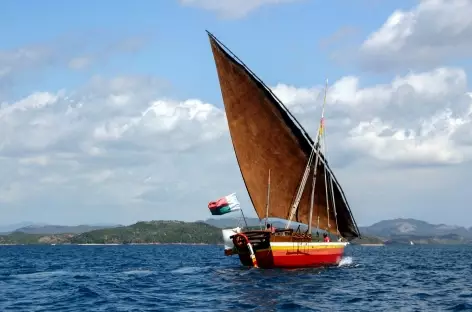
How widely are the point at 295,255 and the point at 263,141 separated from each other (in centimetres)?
1071

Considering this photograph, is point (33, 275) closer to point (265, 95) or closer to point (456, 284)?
point (265, 95)

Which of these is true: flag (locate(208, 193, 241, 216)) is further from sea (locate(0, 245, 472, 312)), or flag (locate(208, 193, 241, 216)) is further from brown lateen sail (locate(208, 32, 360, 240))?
sea (locate(0, 245, 472, 312))

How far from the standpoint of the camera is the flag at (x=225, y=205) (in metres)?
59.1

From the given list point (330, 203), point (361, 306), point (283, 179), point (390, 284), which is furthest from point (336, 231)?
point (361, 306)

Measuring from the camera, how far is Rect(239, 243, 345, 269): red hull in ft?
182

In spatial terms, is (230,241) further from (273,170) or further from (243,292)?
(243,292)

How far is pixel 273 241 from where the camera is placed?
180ft

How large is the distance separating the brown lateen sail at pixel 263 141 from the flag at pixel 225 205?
5.22 ft

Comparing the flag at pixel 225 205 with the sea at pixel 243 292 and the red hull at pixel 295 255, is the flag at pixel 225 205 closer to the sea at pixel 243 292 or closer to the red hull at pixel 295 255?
the red hull at pixel 295 255

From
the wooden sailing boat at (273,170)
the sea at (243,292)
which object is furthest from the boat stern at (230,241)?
the sea at (243,292)

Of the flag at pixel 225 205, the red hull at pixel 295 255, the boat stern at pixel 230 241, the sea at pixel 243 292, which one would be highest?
the flag at pixel 225 205

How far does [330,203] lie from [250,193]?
9215mm

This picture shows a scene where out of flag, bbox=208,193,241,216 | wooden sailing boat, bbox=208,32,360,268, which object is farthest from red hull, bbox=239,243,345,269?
flag, bbox=208,193,241,216

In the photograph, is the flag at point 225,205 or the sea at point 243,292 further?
the flag at point 225,205
